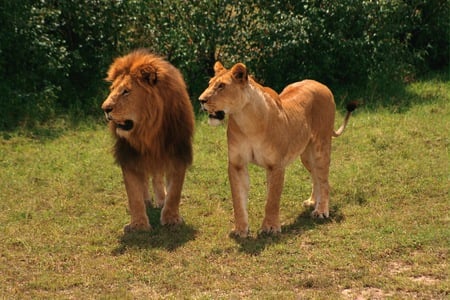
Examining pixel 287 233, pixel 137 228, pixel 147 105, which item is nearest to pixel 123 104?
pixel 147 105

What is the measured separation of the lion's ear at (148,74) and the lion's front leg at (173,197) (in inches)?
27.9

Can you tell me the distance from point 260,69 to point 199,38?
92 centimetres

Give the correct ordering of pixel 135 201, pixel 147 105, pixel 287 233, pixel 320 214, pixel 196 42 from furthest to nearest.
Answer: pixel 196 42
pixel 320 214
pixel 135 201
pixel 287 233
pixel 147 105

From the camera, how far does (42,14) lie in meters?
9.70

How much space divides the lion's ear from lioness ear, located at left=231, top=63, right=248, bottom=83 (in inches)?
23.4

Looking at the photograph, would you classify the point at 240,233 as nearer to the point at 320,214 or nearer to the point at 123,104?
the point at 320,214

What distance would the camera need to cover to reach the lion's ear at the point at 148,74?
18.7ft

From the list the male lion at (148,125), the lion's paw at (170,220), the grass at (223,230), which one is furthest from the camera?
the lion's paw at (170,220)

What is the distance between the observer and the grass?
16.0 feet

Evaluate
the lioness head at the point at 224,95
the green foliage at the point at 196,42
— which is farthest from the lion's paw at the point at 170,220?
the green foliage at the point at 196,42

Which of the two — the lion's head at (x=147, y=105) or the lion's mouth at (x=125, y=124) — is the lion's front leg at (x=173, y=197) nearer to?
the lion's head at (x=147, y=105)

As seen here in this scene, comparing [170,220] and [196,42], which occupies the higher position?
[196,42]

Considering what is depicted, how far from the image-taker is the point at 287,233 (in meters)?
5.85

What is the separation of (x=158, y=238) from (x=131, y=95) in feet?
3.44
